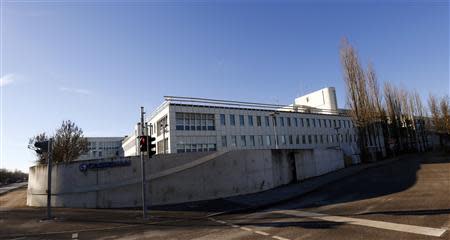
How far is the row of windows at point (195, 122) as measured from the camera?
33062mm

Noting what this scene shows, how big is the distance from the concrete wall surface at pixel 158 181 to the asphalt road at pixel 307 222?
2007 millimetres

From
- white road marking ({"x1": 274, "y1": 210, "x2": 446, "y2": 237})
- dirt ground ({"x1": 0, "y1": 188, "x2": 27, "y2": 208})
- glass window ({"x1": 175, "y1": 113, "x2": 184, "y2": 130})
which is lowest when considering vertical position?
white road marking ({"x1": 274, "y1": 210, "x2": 446, "y2": 237})

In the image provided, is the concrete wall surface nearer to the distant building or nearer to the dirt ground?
the dirt ground

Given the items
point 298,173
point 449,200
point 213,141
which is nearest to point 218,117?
point 213,141

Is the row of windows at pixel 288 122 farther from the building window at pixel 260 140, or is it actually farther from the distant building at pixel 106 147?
the distant building at pixel 106 147

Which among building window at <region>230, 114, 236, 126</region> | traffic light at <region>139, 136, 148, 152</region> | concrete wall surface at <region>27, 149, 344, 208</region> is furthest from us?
building window at <region>230, 114, 236, 126</region>

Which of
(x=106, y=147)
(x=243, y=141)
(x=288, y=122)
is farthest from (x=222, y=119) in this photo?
(x=106, y=147)

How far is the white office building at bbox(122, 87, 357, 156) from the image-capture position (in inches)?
1294

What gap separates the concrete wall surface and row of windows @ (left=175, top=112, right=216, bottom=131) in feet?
53.0

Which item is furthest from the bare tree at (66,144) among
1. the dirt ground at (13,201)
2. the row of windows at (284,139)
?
the row of windows at (284,139)

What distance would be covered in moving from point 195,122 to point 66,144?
50.4 ft

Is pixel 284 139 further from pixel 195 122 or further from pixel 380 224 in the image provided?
pixel 380 224

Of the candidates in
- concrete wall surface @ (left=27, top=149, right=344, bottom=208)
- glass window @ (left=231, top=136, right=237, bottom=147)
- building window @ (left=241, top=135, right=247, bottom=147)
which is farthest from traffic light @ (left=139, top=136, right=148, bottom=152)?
building window @ (left=241, top=135, right=247, bottom=147)

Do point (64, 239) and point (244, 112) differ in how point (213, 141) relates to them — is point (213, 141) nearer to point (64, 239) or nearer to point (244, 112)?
point (244, 112)
